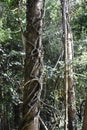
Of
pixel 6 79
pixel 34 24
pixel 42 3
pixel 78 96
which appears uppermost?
pixel 42 3

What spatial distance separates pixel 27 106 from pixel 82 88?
17.9 ft

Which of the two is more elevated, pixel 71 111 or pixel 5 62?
pixel 5 62

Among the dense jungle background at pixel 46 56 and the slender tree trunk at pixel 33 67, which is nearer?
the slender tree trunk at pixel 33 67

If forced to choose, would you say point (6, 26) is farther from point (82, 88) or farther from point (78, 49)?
point (82, 88)

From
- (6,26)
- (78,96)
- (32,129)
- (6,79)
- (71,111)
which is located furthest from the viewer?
(78,96)

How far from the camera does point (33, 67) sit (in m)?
1.96

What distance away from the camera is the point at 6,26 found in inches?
254

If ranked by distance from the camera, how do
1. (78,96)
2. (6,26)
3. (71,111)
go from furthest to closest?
(78,96) < (6,26) < (71,111)

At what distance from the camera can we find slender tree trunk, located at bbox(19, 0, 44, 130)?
1917 millimetres

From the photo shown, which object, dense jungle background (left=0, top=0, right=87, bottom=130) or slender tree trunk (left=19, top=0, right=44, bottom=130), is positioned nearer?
slender tree trunk (left=19, top=0, right=44, bottom=130)

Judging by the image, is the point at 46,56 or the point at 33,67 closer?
the point at 33,67

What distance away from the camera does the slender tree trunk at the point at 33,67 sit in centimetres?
192

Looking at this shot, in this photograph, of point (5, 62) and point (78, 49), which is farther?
point (78, 49)

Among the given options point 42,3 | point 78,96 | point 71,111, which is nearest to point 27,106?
point 42,3
